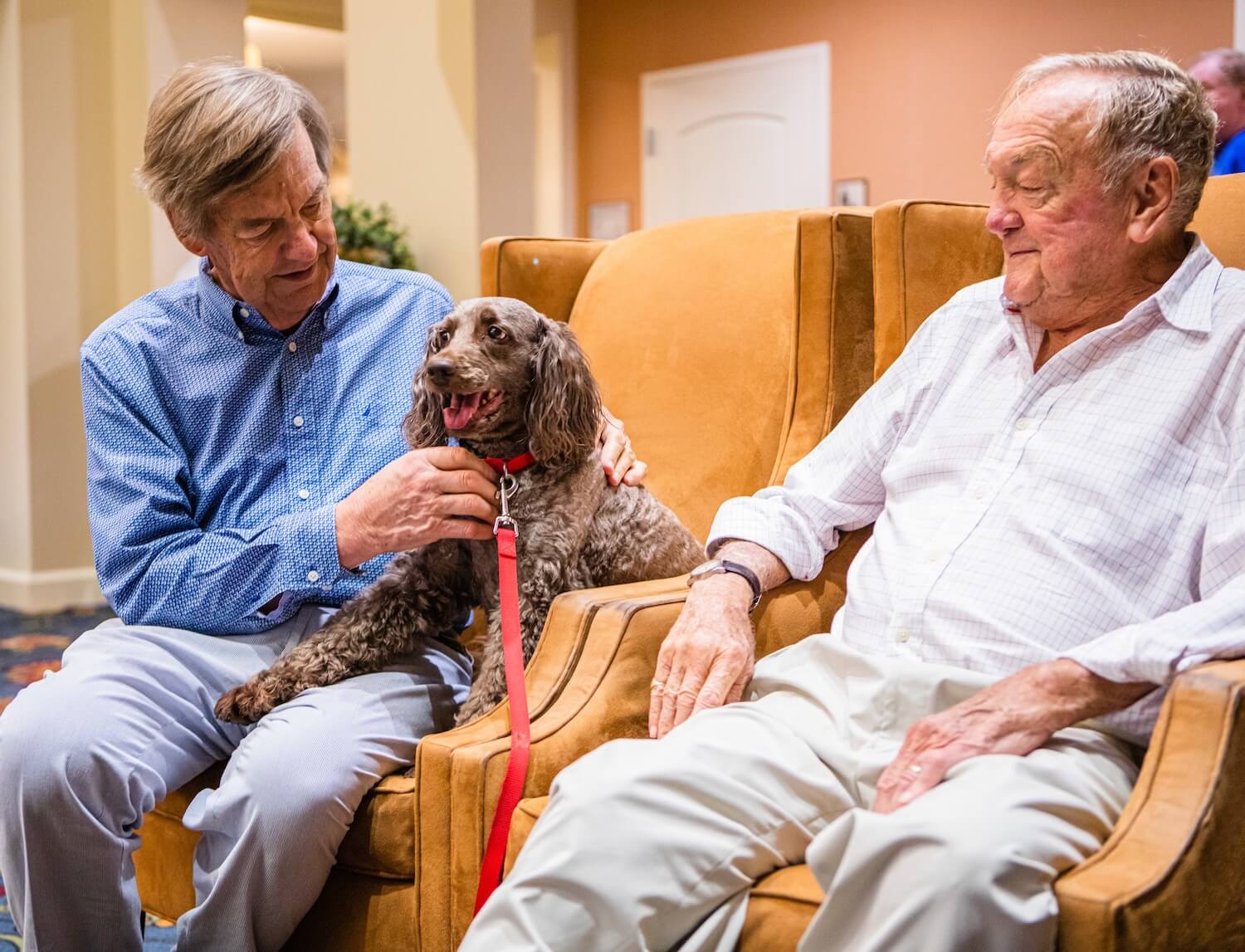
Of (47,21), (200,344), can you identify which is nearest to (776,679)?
(200,344)

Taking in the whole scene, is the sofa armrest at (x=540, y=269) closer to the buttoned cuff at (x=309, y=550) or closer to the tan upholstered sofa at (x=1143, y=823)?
the buttoned cuff at (x=309, y=550)

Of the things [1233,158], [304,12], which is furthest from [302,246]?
[304,12]

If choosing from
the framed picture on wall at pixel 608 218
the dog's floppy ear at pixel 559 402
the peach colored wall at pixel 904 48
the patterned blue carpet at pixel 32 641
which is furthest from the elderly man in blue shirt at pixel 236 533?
the framed picture on wall at pixel 608 218

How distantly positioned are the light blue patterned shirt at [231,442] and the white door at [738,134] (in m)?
5.18

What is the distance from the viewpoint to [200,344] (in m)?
1.98

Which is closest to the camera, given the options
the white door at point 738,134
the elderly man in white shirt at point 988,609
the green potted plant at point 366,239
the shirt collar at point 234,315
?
the elderly man in white shirt at point 988,609

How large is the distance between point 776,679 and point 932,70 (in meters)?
5.47

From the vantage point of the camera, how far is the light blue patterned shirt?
187cm

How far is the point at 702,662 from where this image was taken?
1.64 metres

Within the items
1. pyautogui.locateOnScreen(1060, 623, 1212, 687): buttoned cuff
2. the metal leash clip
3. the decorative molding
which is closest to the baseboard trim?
the decorative molding

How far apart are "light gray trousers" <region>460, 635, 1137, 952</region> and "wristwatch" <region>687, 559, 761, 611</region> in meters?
0.25

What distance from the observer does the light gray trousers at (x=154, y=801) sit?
1615mm

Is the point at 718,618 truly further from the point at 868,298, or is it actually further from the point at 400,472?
the point at 868,298

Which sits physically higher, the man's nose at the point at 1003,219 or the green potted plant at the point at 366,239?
the green potted plant at the point at 366,239
